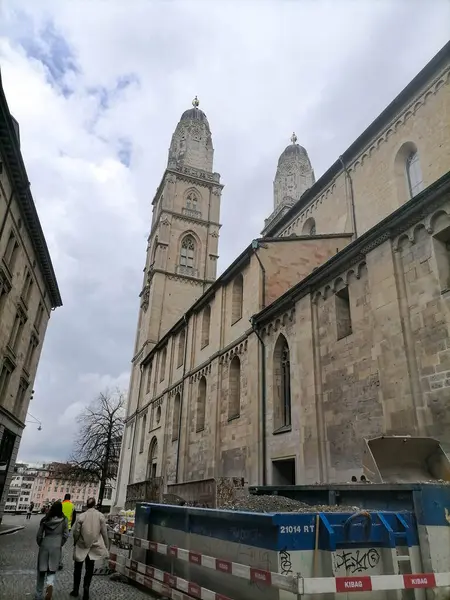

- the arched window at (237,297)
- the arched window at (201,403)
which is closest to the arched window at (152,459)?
the arched window at (201,403)

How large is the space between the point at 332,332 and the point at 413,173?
802 centimetres

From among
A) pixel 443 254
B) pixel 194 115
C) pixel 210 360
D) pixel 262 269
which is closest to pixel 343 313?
pixel 443 254

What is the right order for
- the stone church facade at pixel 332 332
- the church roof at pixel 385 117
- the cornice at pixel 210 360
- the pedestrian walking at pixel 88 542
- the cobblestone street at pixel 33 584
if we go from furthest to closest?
the cornice at pixel 210 360 → the church roof at pixel 385 117 → the stone church facade at pixel 332 332 → the pedestrian walking at pixel 88 542 → the cobblestone street at pixel 33 584

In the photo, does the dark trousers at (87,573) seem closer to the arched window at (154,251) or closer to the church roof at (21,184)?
the church roof at (21,184)

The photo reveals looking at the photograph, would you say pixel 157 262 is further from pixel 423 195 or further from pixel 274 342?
pixel 423 195

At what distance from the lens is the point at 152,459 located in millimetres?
29344

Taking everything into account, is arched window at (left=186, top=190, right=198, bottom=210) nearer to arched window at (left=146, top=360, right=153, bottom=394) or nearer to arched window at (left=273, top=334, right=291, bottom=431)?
arched window at (left=146, top=360, right=153, bottom=394)

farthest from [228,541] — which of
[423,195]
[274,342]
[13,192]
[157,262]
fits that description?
[157,262]

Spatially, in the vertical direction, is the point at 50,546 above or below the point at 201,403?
below

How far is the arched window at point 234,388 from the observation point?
19.0 meters

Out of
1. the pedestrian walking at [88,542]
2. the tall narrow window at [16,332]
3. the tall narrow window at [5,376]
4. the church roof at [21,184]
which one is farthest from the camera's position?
the tall narrow window at [16,332]

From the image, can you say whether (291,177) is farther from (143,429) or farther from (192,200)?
(143,429)

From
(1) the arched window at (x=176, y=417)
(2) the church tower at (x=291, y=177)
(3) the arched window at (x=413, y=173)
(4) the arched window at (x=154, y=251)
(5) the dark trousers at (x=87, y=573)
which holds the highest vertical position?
(2) the church tower at (x=291, y=177)

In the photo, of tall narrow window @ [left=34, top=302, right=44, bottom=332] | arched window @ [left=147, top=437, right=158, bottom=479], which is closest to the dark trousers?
tall narrow window @ [left=34, top=302, right=44, bottom=332]
